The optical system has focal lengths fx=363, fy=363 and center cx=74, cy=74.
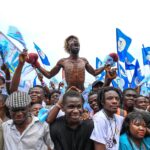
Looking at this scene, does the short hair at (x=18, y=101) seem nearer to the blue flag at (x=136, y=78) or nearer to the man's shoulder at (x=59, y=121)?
the man's shoulder at (x=59, y=121)

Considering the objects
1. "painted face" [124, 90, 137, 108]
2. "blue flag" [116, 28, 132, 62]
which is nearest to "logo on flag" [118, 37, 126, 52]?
"blue flag" [116, 28, 132, 62]

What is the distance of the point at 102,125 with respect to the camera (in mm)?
3785

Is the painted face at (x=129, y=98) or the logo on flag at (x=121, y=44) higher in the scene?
the logo on flag at (x=121, y=44)

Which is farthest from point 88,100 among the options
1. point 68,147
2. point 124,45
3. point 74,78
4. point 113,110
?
point 124,45

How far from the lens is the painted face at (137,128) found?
3.78m

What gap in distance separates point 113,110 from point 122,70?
24.7 ft

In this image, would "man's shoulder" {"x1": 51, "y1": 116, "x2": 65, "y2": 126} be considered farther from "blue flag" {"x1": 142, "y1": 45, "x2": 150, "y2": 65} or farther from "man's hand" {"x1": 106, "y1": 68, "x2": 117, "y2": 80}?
"blue flag" {"x1": 142, "y1": 45, "x2": 150, "y2": 65}

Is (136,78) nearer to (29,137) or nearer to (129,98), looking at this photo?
(129,98)

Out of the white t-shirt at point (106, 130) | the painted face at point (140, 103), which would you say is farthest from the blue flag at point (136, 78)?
the white t-shirt at point (106, 130)

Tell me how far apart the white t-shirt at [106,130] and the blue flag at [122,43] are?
5901 millimetres

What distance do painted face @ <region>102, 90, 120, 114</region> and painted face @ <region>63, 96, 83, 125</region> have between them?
411 mm

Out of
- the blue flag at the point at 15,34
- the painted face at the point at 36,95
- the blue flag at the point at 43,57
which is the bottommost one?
the painted face at the point at 36,95

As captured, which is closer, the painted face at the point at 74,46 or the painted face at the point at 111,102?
the painted face at the point at 111,102

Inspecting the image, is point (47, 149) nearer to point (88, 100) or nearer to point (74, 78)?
point (88, 100)
